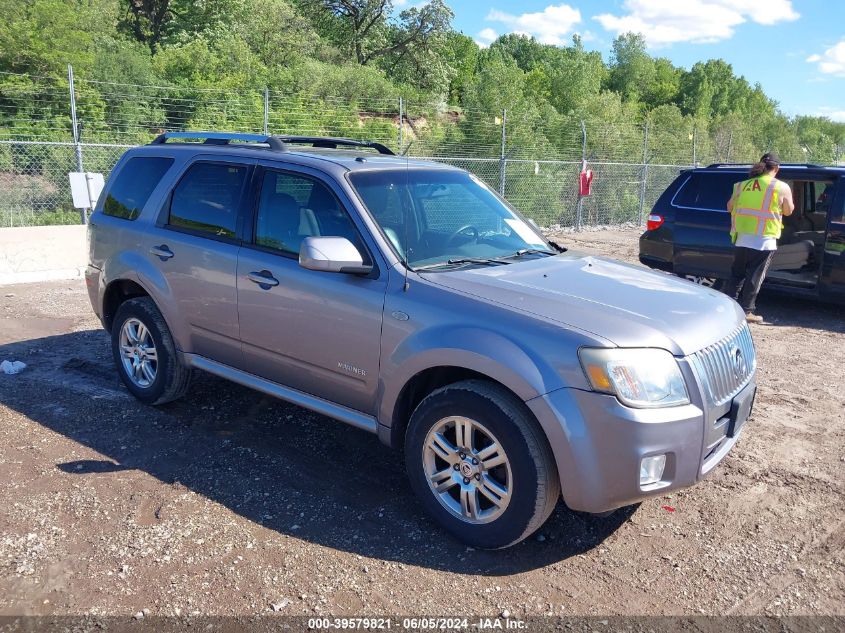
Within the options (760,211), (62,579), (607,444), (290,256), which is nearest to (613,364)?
(607,444)

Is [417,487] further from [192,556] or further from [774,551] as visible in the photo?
[774,551]

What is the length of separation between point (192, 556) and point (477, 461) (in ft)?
4.67

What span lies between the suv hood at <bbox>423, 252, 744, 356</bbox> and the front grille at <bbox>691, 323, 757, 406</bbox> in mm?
A: 49

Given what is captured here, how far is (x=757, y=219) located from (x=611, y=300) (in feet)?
17.6

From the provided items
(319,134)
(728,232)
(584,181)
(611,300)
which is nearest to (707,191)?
(728,232)

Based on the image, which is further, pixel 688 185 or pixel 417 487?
pixel 688 185

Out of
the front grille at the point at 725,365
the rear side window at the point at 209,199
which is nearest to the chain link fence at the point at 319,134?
Answer: the rear side window at the point at 209,199

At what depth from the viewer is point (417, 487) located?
144 inches

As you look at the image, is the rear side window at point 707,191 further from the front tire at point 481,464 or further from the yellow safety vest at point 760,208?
the front tire at point 481,464

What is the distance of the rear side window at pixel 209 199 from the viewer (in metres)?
4.60

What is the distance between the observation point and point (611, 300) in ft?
11.6

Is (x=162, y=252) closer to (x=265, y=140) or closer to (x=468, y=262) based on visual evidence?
(x=265, y=140)

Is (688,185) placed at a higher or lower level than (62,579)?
higher

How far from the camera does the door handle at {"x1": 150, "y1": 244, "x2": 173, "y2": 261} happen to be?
4859 mm
